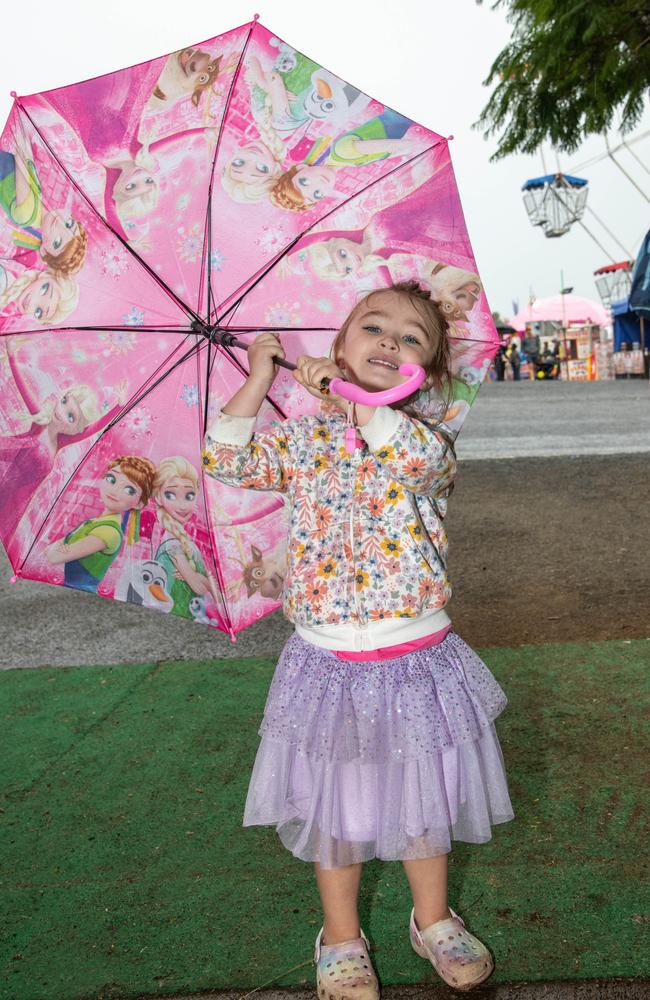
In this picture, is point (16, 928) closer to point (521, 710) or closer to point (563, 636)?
point (521, 710)

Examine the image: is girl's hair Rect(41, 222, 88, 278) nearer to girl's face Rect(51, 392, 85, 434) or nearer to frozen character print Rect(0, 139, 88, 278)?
frozen character print Rect(0, 139, 88, 278)

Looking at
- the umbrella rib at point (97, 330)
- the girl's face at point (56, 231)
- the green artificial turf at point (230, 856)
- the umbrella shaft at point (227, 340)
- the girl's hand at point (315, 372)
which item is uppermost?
the girl's face at point (56, 231)

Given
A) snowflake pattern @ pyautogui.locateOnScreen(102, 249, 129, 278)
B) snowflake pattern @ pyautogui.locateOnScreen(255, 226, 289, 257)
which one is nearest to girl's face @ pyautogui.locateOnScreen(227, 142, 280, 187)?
snowflake pattern @ pyautogui.locateOnScreen(255, 226, 289, 257)

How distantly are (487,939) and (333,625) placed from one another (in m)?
0.85

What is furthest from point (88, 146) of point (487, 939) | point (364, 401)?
point (487, 939)

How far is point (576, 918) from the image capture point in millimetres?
2330

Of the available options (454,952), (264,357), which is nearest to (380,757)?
(454,952)

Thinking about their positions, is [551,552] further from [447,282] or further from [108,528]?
[108,528]

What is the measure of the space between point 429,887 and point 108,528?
1189 mm

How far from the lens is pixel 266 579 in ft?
8.29

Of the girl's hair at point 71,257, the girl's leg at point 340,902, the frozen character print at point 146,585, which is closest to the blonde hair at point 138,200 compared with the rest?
the girl's hair at point 71,257

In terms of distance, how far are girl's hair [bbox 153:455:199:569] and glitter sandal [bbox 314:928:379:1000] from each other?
3.19 feet

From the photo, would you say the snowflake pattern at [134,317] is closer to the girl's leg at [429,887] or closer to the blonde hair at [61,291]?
the blonde hair at [61,291]

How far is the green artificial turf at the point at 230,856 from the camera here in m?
2.24
